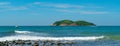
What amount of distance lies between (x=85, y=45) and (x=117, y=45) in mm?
2550

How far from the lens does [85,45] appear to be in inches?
1117

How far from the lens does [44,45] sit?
26938mm

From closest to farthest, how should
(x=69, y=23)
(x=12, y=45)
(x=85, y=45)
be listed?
(x=12, y=45) → (x=85, y=45) → (x=69, y=23)

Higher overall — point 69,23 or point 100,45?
point 69,23

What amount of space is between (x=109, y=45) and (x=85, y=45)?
190cm

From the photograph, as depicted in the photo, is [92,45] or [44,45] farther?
[92,45]

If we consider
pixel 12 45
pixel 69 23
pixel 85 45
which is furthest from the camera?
pixel 69 23

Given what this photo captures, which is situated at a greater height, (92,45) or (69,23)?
(69,23)

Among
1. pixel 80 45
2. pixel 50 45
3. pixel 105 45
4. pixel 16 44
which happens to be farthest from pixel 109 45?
pixel 16 44

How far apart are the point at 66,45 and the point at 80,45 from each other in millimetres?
1219

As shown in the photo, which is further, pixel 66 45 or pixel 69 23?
pixel 69 23

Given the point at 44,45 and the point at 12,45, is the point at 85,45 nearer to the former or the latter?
the point at 44,45

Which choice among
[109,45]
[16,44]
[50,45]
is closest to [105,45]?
[109,45]

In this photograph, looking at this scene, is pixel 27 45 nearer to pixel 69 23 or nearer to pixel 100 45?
pixel 100 45
